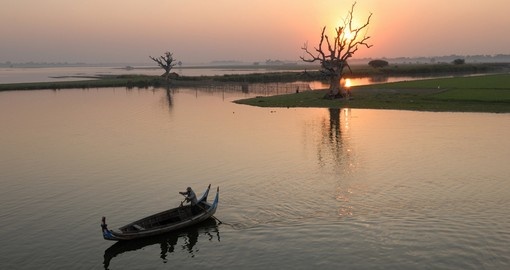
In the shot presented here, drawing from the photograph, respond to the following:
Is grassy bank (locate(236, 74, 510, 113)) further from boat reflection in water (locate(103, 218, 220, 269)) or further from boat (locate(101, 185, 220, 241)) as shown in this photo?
boat reflection in water (locate(103, 218, 220, 269))

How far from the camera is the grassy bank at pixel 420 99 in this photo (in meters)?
61.4

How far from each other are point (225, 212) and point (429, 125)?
3072cm

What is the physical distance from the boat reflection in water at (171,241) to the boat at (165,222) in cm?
28

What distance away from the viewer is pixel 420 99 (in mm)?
69000

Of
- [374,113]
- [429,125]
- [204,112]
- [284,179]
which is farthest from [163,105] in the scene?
[284,179]

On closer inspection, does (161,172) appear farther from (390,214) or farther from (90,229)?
(390,214)

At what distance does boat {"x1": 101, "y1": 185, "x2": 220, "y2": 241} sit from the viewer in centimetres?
2176

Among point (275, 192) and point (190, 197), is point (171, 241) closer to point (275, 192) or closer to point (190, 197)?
point (190, 197)

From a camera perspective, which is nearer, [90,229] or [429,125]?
[90,229]

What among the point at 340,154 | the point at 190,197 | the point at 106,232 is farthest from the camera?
the point at 340,154

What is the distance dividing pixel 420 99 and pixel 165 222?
5390 centimetres

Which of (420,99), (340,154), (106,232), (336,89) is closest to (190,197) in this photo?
(106,232)

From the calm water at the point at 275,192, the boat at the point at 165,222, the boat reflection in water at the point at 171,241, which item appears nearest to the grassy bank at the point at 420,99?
the calm water at the point at 275,192

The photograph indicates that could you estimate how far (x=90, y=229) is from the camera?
23.5 meters
